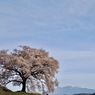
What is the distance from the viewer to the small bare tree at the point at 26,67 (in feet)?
185

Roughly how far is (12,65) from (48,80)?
681 cm

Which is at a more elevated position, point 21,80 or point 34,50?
point 34,50

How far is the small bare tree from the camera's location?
5638 cm

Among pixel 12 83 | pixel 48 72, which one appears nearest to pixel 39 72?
pixel 48 72

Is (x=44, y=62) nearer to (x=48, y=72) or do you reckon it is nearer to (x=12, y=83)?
(x=48, y=72)

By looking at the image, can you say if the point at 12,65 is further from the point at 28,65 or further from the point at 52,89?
the point at 52,89

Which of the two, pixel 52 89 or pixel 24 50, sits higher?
pixel 24 50

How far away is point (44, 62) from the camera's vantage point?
58719mm

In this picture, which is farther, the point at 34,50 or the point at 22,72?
the point at 34,50

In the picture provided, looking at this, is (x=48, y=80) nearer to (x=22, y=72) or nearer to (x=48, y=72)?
(x=48, y=72)

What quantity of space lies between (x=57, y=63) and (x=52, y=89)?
4.83 metres

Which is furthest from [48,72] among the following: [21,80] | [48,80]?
[21,80]

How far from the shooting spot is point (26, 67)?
184 ft

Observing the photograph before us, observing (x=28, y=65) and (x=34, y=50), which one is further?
(x=34, y=50)
